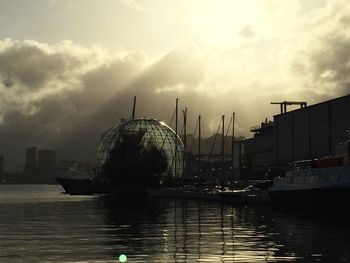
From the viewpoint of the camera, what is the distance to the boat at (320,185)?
63.4 metres

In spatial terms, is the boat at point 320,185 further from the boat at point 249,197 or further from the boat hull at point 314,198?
the boat at point 249,197

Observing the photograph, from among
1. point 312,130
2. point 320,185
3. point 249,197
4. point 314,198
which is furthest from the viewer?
point 312,130

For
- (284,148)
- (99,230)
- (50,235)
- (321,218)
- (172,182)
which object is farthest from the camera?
(172,182)

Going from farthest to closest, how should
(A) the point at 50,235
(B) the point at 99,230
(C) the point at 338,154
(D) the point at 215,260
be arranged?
(C) the point at 338,154
(B) the point at 99,230
(A) the point at 50,235
(D) the point at 215,260

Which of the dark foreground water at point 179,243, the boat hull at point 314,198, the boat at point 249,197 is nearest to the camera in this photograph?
the dark foreground water at point 179,243

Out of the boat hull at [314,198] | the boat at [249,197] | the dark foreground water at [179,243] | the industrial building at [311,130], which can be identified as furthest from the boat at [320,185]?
the industrial building at [311,130]

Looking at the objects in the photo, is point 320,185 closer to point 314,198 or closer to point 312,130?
point 314,198

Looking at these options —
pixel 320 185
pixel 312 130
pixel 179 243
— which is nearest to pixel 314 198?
pixel 320 185

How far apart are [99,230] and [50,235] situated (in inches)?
209

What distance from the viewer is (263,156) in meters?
195

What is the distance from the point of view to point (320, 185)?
219 ft

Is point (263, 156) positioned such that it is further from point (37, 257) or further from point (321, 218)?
point (37, 257)

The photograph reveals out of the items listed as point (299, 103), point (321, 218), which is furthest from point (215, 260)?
point (299, 103)

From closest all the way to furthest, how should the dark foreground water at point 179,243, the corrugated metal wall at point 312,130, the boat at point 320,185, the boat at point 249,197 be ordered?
the dark foreground water at point 179,243 → the boat at point 320,185 → the boat at point 249,197 → the corrugated metal wall at point 312,130
